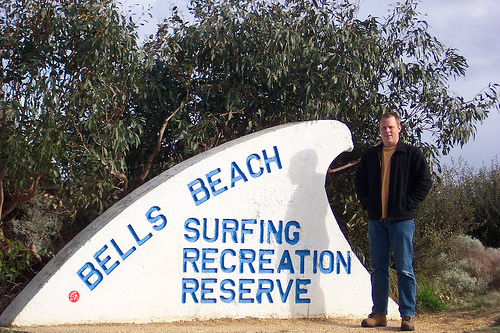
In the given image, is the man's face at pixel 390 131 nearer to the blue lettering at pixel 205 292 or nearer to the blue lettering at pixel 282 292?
the blue lettering at pixel 282 292

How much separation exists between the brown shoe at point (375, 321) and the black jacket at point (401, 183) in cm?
94

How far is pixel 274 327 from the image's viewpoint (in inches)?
200

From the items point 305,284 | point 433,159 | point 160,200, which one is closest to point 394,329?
point 305,284

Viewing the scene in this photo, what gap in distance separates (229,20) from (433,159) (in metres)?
3.32

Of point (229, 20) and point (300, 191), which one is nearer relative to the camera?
point (300, 191)

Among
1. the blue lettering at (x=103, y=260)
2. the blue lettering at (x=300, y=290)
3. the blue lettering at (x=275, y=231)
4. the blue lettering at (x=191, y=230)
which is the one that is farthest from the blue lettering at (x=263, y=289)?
the blue lettering at (x=103, y=260)

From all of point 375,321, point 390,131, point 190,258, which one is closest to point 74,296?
point 190,258

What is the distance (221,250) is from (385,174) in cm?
173

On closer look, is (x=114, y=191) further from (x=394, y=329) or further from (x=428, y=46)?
(x=428, y=46)

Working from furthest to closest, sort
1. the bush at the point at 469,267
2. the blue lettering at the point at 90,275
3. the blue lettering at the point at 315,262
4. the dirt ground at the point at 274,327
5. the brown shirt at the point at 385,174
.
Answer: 1. the bush at the point at 469,267
2. the blue lettering at the point at 315,262
3. the brown shirt at the point at 385,174
4. the blue lettering at the point at 90,275
5. the dirt ground at the point at 274,327

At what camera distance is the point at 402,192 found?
5.05m

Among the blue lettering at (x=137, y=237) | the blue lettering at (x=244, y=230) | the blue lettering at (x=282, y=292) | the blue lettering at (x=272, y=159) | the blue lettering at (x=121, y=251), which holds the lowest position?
the blue lettering at (x=282, y=292)

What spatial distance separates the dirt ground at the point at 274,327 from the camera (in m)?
4.68

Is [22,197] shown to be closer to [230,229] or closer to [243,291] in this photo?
[230,229]
